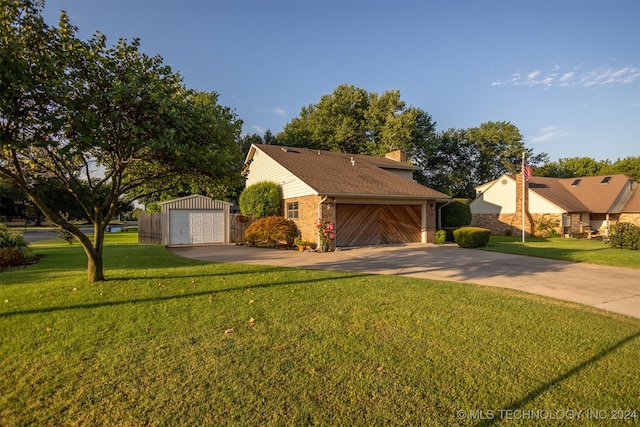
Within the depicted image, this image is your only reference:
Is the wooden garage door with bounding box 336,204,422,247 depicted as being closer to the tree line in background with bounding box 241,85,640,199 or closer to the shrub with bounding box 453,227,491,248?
the shrub with bounding box 453,227,491,248

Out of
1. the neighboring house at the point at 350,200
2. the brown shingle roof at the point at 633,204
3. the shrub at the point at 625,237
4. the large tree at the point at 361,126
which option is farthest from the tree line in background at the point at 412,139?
the shrub at the point at 625,237

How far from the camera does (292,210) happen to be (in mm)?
17266

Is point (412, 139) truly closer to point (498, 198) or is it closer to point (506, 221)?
point (498, 198)

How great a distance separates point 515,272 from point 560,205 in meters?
19.2

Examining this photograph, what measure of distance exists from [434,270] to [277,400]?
7716 mm

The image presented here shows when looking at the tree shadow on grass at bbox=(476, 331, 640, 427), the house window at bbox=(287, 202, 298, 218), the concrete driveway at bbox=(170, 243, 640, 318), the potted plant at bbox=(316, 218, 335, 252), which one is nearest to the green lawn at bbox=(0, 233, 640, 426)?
the tree shadow on grass at bbox=(476, 331, 640, 427)

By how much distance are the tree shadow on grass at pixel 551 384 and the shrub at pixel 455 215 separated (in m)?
18.7

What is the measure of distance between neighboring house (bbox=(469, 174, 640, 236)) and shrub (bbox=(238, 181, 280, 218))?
1916 centimetres

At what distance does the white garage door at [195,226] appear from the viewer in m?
18.1

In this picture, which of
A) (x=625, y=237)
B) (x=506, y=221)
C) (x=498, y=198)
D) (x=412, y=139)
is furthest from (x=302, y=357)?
(x=412, y=139)

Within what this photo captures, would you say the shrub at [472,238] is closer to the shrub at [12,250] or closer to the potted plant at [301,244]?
the potted plant at [301,244]

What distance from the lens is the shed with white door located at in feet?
59.1

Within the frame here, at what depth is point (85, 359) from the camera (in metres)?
3.59

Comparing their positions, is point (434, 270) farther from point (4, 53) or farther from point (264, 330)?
point (4, 53)
